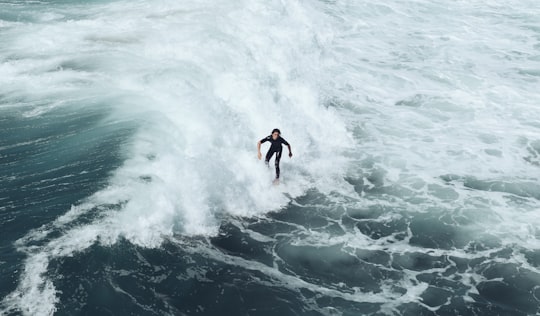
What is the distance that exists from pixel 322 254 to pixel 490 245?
468cm

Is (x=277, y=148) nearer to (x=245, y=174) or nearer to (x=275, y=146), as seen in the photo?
(x=275, y=146)

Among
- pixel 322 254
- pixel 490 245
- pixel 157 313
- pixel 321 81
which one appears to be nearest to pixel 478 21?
pixel 321 81

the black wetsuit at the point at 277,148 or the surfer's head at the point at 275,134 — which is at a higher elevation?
the surfer's head at the point at 275,134

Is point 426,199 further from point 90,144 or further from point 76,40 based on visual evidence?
point 76,40

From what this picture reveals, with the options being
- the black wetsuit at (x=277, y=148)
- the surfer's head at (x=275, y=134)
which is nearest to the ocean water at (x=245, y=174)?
the black wetsuit at (x=277, y=148)

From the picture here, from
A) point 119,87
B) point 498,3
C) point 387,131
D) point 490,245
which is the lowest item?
point 490,245

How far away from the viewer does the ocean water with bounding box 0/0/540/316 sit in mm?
10922

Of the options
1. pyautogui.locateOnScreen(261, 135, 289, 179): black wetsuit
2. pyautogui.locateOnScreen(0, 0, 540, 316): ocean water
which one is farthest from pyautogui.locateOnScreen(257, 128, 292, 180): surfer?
pyautogui.locateOnScreen(0, 0, 540, 316): ocean water

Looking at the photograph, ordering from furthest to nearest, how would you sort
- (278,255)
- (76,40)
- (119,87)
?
(76,40) < (119,87) < (278,255)

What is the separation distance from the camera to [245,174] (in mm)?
15227

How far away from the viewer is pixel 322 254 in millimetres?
12523

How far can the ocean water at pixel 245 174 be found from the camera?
35.8 ft

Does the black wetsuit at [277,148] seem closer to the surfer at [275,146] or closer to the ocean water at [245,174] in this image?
the surfer at [275,146]

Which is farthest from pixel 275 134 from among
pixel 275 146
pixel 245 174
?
pixel 245 174
